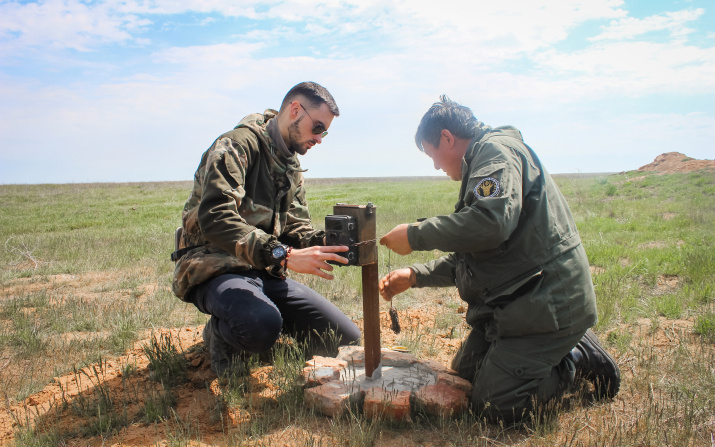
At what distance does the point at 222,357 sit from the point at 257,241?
1146 millimetres

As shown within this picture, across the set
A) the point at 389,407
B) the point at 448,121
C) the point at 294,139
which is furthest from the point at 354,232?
the point at 294,139

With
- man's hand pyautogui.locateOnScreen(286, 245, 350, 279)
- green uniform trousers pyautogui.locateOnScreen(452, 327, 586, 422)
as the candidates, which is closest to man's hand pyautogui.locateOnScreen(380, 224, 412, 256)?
man's hand pyautogui.locateOnScreen(286, 245, 350, 279)

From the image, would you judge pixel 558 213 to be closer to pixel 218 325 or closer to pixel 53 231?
pixel 218 325

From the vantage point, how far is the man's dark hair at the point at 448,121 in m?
3.08

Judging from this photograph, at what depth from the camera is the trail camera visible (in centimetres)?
290

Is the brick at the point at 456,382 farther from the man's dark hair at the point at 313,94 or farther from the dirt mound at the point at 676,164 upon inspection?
the dirt mound at the point at 676,164

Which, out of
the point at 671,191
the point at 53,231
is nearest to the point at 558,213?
the point at 53,231

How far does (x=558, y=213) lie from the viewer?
2885mm

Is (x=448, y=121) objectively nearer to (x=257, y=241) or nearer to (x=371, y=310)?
(x=371, y=310)

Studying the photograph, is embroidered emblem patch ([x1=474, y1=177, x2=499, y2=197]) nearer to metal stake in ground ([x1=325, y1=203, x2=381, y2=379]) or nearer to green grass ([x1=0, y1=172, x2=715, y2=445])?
metal stake in ground ([x1=325, y1=203, x2=381, y2=379])

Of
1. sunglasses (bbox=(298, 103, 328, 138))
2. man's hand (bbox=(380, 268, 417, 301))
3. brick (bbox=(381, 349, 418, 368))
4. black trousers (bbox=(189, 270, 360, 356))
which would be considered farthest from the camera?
sunglasses (bbox=(298, 103, 328, 138))

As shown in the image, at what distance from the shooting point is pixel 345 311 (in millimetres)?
5430

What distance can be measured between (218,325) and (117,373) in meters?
1.04

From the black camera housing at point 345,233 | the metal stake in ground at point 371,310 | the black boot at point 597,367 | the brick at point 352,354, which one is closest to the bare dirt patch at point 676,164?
the black boot at point 597,367
